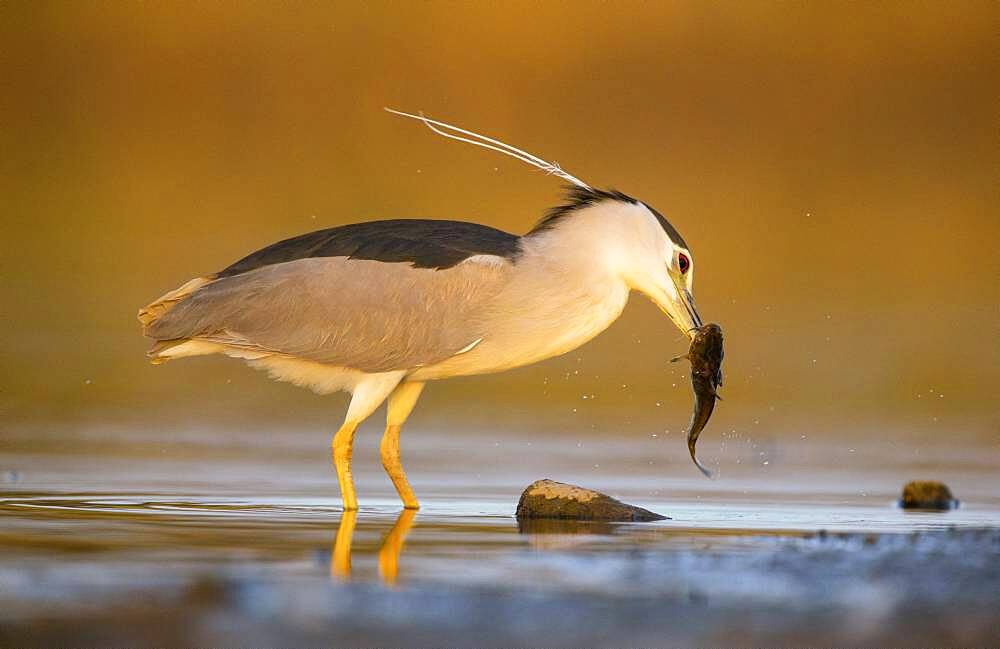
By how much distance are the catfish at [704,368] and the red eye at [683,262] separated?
0.35m

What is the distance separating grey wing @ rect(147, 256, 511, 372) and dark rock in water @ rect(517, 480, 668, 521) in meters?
1.00

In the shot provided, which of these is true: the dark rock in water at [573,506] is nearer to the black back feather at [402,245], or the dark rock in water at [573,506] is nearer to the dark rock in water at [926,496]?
the black back feather at [402,245]

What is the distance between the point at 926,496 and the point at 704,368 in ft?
4.30

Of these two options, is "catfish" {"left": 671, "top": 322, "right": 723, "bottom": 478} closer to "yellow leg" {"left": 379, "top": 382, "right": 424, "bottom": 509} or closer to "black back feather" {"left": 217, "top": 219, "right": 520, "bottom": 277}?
"black back feather" {"left": 217, "top": 219, "right": 520, "bottom": 277}

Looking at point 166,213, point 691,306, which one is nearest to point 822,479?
point 691,306

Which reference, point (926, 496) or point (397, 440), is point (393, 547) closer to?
point (397, 440)

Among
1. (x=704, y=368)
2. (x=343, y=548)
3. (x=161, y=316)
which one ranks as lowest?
(x=343, y=548)

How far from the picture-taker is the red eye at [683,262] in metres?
9.85

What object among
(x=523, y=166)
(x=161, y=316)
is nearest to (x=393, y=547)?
(x=161, y=316)

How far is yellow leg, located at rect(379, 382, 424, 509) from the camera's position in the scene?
9.54 metres

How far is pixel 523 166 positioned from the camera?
24031 mm

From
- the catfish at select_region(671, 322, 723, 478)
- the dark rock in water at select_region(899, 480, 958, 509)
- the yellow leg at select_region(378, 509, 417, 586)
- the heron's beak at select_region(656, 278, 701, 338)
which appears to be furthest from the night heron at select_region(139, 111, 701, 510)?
the dark rock in water at select_region(899, 480, 958, 509)

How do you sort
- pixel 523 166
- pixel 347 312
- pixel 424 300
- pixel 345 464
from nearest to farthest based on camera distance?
pixel 345 464 < pixel 424 300 < pixel 347 312 < pixel 523 166

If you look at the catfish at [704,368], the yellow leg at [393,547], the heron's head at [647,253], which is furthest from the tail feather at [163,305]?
the catfish at [704,368]
